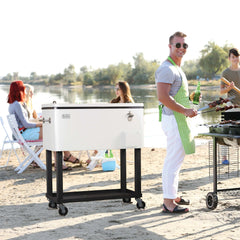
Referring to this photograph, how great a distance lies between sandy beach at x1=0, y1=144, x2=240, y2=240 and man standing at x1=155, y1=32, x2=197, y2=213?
0.29 metres

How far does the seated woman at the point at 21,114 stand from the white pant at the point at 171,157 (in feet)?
10.6

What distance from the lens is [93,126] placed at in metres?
5.01

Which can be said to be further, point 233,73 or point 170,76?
point 233,73

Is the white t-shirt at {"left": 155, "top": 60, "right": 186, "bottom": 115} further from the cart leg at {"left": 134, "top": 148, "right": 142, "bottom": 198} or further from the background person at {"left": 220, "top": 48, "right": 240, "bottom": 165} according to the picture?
the background person at {"left": 220, "top": 48, "right": 240, "bottom": 165}

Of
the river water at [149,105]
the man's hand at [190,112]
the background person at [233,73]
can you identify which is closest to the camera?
the man's hand at [190,112]

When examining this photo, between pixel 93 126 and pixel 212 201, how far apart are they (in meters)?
1.38

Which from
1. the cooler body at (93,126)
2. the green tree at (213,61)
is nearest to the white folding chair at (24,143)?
the cooler body at (93,126)

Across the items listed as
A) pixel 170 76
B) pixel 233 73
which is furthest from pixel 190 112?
pixel 233 73

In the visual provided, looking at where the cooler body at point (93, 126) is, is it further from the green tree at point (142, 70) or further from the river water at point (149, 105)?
the green tree at point (142, 70)

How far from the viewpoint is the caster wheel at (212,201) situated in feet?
16.2

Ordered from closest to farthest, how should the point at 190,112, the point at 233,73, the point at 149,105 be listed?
the point at 190,112
the point at 233,73
the point at 149,105

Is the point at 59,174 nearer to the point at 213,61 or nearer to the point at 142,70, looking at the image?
the point at 142,70

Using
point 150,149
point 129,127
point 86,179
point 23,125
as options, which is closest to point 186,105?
point 129,127

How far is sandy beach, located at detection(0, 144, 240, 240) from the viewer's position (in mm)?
4238
